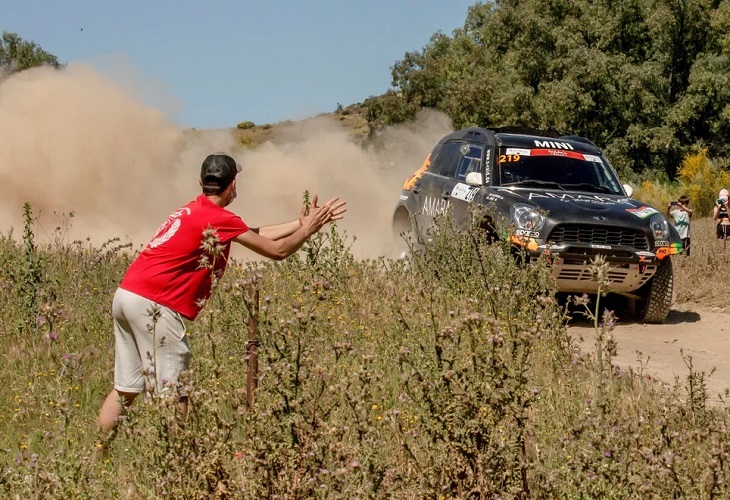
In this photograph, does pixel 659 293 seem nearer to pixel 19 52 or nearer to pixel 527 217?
pixel 527 217

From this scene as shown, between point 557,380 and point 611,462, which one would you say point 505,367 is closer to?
point 611,462

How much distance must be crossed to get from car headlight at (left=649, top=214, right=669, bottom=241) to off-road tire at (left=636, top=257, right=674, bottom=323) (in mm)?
284

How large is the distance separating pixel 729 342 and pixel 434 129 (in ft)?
174

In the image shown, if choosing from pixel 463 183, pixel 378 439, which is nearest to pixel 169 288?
pixel 378 439

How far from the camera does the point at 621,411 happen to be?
20.0ft

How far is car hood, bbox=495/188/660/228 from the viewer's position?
1104cm

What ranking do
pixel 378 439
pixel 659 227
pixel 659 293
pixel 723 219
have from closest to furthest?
pixel 378 439 → pixel 659 227 → pixel 659 293 → pixel 723 219

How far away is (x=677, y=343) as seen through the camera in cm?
1073

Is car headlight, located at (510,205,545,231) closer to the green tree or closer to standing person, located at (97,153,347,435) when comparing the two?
standing person, located at (97,153,347,435)

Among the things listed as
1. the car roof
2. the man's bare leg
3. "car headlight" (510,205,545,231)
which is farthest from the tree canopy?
the man's bare leg

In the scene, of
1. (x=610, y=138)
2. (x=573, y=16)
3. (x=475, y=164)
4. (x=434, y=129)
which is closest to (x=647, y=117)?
(x=610, y=138)

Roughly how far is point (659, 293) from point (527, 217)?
6.32 feet

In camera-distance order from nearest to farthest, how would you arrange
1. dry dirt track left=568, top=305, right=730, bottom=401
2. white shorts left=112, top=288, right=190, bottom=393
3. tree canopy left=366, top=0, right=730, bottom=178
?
white shorts left=112, top=288, right=190, bottom=393 → dry dirt track left=568, top=305, right=730, bottom=401 → tree canopy left=366, top=0, right=730, bottom=178

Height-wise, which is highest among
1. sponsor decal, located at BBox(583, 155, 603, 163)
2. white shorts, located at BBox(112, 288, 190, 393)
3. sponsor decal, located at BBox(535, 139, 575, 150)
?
sponsor decal, located at BBox(535, 139, 575, 150)
